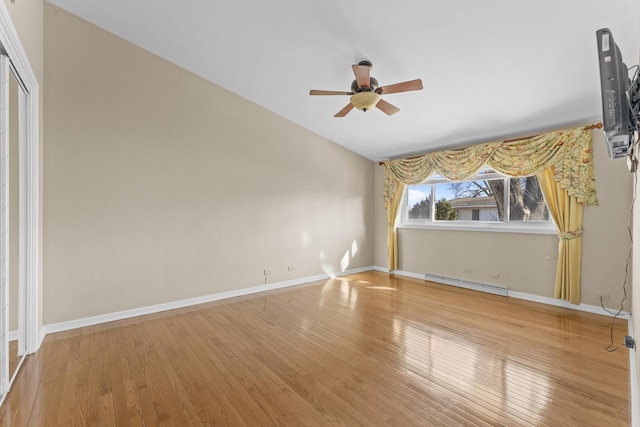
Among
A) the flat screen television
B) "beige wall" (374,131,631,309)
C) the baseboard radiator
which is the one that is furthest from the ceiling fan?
the baseboard radiator

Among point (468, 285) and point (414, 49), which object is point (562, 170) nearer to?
point (468, 285)

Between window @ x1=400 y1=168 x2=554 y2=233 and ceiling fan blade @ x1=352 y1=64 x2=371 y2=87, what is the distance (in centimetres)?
281

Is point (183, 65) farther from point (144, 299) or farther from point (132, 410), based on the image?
point (132, 410)

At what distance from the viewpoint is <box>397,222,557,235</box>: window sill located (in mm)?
3924

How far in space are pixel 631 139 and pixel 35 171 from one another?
463 centimetres

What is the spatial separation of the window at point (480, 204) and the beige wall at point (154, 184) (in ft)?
6.83

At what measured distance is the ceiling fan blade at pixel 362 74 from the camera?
266 centimetres

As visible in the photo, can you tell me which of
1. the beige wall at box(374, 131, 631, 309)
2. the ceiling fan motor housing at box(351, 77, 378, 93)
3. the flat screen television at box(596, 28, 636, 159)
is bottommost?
the beige wall at box(374, 131, 631, 309)

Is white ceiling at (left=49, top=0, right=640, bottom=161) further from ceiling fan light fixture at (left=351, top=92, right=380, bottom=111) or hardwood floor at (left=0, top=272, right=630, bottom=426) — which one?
hardwood floor at (left=0, top=272, right=630, bottom=426)

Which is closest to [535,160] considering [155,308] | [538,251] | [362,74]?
[538,251]

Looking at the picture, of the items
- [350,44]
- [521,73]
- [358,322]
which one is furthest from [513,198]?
[350,44]

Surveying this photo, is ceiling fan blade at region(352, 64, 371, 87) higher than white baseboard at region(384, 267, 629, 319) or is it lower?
higher

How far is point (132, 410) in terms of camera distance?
1.81 meters

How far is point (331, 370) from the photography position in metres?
2.26
